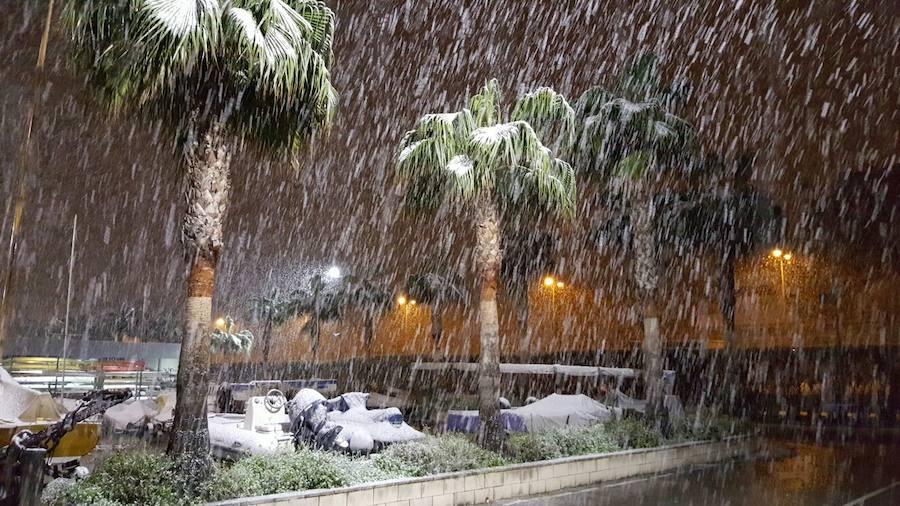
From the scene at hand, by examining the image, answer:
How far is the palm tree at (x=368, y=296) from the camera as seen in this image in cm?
4881

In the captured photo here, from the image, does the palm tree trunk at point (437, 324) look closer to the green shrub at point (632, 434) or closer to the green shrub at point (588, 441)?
the green shrub at point (632, 434)

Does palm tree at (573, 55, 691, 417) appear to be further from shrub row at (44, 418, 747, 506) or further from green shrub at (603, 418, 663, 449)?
shrub row at (44, 418, 747, 506)

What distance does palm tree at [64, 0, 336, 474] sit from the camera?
8.23 m

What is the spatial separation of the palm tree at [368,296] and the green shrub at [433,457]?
36.0 meters

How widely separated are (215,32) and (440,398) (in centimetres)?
2013

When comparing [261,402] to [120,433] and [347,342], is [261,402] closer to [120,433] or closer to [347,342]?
[120,433]

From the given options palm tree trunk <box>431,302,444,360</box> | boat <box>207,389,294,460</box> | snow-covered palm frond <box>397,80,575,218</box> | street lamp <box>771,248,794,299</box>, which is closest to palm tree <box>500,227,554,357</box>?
palm tree trunk <box>431,302,444,360</box>

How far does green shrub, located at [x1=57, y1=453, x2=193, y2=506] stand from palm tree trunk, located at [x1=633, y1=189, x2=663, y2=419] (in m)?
12.0

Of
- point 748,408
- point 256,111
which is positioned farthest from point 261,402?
point 748,408

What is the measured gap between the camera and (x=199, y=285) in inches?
344

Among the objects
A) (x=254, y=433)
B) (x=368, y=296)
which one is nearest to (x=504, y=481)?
Result: (x=254, y=433)

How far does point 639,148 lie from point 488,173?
→ 6563mm

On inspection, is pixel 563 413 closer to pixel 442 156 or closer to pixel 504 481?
pixel 504 481

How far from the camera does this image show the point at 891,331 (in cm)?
2980
